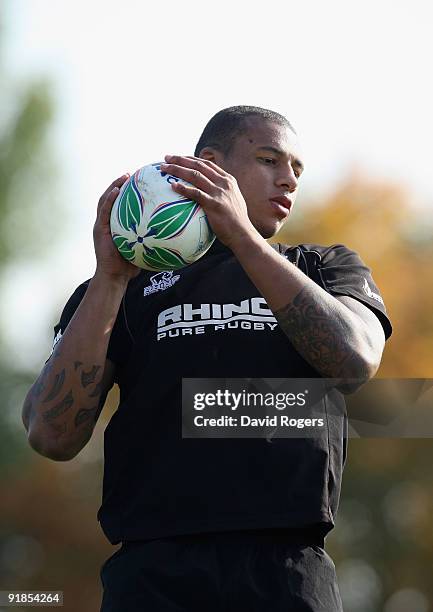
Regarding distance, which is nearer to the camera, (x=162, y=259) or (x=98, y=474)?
(x=162, y=259)

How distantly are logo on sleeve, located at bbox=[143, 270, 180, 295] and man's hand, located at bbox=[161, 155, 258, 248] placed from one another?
581 mm

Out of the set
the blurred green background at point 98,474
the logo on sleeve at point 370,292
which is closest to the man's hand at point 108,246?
the logo on sleeve at point 370,292

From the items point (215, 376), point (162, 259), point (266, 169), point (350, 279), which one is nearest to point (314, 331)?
point (215, 376)

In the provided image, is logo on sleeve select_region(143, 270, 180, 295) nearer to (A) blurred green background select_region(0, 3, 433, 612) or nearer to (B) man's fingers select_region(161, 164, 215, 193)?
(B) man's fingers select_region(161, 164, 215, 193)

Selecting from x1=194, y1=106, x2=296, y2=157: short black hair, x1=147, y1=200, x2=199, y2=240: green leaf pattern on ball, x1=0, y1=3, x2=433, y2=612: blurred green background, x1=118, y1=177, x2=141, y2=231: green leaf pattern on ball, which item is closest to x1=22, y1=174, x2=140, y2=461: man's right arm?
x1=118, y1=177, x2=141, y2=231: green leaf pattern on ball

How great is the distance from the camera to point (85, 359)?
16.1ft

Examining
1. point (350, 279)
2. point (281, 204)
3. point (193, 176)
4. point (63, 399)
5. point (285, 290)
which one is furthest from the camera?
point (281, 204)

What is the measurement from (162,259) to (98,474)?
1849 centimetres

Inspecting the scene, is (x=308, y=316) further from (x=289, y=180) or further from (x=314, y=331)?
(x=289, y=180)

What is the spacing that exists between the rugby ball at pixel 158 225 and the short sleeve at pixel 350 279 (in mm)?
646

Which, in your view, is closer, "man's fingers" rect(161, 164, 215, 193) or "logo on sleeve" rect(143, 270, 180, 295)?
"man's fingers" rect(161, 164, 215, 193)

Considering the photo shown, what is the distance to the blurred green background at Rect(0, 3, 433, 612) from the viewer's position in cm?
2241

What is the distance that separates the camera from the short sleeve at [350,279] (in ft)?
16.7

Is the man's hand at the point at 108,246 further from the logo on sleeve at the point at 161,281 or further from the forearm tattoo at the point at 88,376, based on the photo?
the forearm tattoo at the point at 88,376
